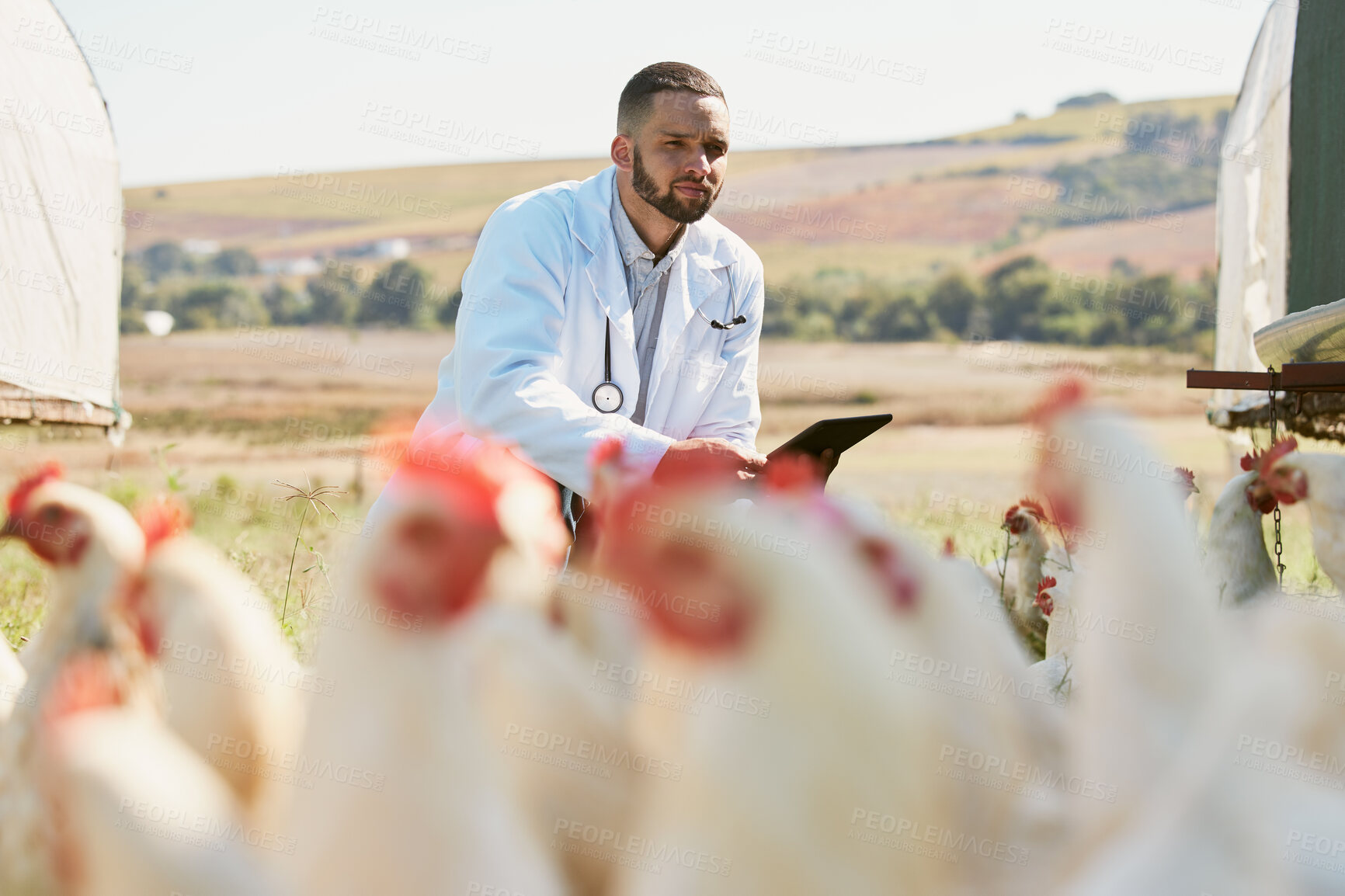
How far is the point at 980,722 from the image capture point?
83 cm

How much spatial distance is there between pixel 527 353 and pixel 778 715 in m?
2.20

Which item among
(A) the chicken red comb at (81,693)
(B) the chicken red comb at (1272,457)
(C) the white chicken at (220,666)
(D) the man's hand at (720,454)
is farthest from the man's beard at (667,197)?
(A) the chicken red comb at (81,693)

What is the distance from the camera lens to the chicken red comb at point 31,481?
129 cm

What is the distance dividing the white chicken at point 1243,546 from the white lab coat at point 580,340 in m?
1.33

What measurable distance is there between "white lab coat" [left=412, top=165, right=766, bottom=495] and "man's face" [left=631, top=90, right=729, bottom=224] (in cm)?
24

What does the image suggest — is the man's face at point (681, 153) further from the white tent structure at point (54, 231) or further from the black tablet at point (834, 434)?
the white tent structure at point (54, 231)

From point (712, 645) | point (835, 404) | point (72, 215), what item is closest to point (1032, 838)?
point (712, 645)

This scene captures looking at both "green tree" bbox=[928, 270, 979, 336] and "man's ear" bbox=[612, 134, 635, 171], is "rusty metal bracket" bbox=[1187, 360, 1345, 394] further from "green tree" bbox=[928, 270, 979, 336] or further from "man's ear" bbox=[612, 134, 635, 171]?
"green tree" bbox=[928, 270, 979, 336]

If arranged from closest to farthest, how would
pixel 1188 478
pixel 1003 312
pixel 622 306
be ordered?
pixel 1188 478
pixel 622 306
pixel 1003 312

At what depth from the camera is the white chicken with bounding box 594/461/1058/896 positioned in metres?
0.67

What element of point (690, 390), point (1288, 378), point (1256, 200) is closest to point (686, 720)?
Answer: point (1288, 378)

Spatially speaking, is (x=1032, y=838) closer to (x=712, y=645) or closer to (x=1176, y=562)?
(x=1176, y=562)

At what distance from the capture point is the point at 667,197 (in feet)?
10.4

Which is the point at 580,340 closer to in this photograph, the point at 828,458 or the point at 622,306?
the point at 622,306
